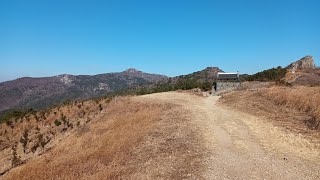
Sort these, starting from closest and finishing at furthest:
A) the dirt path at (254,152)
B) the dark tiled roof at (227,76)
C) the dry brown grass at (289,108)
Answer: the dirt path at (254,152) < the dry brown grass at (289,108) < the dark tiled roof at (227,76)

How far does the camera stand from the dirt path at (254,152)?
11.3 metres

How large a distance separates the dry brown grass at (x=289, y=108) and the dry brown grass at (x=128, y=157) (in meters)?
6.06

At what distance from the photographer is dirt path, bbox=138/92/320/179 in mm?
11281

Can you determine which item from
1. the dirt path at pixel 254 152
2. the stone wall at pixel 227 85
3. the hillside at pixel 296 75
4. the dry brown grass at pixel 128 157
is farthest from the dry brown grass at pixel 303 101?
the stone wall at pixel 227 85

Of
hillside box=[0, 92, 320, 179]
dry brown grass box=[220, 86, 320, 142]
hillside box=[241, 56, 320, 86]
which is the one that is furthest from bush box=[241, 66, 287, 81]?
hillside box=[0, 92, 320, 179]

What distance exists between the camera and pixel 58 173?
41.3ft

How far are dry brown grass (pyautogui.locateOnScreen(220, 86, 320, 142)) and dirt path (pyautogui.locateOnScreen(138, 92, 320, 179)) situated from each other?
1087 millimetres

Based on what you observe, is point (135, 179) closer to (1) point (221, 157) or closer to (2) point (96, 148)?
(1) point (221, 157)

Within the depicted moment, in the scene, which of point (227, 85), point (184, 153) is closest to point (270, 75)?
point (227, 85)

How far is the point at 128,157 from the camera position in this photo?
13.9 metres

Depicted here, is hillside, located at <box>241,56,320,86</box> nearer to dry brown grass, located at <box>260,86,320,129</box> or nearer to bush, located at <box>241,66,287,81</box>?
bush, located at <box>241,66,287,81</box>

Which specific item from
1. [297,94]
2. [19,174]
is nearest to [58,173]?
[19,174]

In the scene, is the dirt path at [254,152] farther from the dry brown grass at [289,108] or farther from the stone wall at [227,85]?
the stone wall at [227,85]

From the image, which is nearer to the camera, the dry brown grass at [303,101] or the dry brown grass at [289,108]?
the dry brown grass at [289,108]
